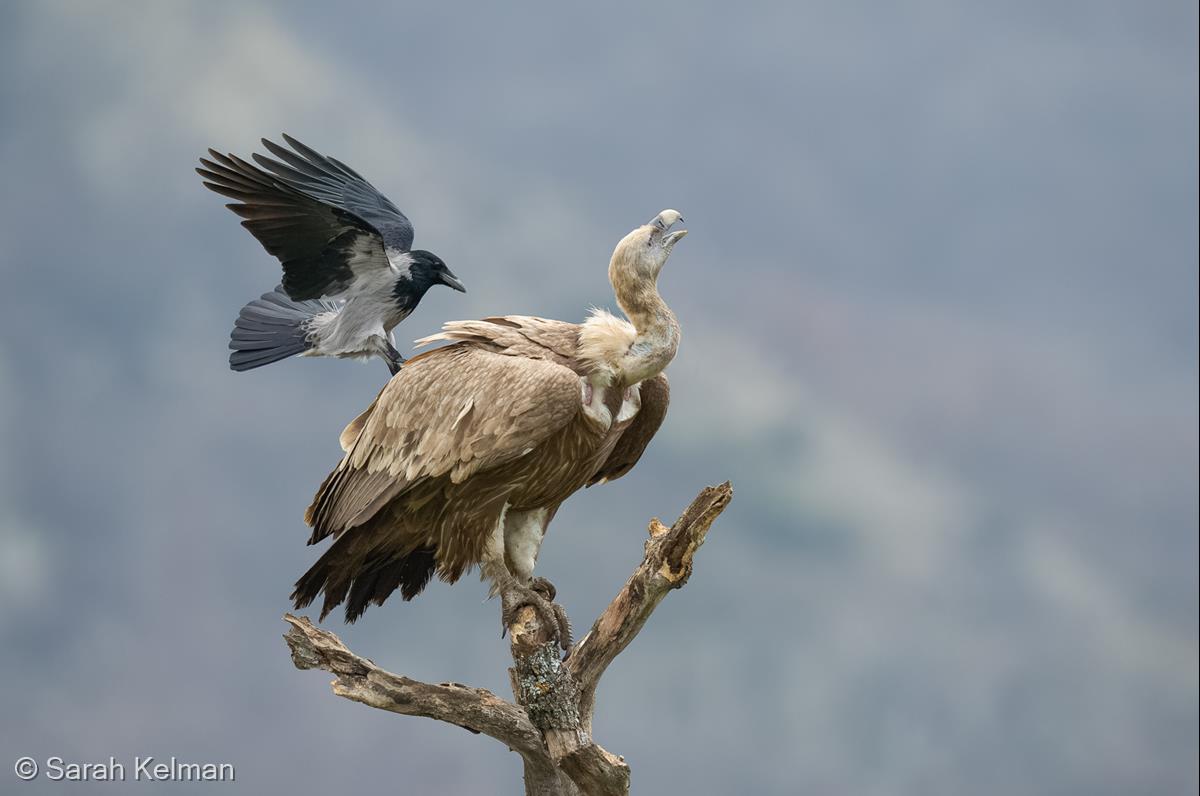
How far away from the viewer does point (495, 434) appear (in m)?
5.80

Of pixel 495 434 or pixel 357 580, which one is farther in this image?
pixel 357 580

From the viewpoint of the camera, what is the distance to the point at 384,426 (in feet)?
20.3

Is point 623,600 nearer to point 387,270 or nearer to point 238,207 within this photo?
point 387,270

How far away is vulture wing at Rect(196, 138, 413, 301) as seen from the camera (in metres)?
6.00

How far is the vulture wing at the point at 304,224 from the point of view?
600cm

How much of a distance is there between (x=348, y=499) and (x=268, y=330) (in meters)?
0.82

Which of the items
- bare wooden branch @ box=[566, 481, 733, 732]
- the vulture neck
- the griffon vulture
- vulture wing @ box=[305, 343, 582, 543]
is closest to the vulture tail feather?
the griffon vulture

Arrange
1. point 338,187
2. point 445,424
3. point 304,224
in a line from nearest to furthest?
point 445,424 → point 304,224 → point 338,187

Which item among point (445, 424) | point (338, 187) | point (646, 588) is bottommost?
point (445, 424)

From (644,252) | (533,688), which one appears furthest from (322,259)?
(533,688)

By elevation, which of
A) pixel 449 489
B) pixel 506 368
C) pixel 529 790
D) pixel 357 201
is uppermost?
pixel 357 201

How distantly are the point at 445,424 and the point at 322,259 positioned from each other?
876 millimetres

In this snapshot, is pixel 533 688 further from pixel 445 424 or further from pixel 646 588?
pixel 445 424

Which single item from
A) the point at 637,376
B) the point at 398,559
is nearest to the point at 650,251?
the point at 637,376
